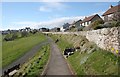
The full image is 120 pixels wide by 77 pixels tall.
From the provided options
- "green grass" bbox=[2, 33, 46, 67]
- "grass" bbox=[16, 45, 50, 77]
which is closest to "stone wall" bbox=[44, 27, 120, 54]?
"grass" bbox=[16, 45, 50, 77]

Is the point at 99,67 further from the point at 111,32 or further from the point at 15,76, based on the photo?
the point at 15,76

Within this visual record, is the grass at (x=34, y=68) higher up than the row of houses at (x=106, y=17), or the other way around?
the row of houses at (x=106, y=17)

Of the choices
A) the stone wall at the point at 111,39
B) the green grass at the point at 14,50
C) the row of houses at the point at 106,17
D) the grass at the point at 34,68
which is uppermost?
the row of houses at the point at 106,17

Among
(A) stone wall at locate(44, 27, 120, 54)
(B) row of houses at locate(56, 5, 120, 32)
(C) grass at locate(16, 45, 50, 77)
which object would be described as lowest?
(C) grass at locate(16, 45, 50, 77)

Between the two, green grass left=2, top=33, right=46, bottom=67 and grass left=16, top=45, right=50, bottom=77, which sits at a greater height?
grass left=16, top=45, right=50, bottom=77

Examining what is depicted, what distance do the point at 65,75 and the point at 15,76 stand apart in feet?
34.2

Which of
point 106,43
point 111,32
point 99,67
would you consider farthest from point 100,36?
point 99,67

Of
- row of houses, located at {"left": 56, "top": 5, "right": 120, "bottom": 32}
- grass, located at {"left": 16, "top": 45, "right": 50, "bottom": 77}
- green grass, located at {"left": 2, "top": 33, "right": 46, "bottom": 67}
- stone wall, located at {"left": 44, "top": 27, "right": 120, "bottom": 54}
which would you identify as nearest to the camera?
stone wall, located at {"left": 44, "top": 27, "right": 120, "bottom": 54}

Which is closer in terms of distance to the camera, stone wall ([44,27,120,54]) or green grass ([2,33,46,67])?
stone wall ([44,27,120,54])

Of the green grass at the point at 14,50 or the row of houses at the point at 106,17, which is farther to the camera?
the green grass at the point at 14,50

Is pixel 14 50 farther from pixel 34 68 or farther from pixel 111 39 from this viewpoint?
pixel 111 39

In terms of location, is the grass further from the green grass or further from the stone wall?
the green grass

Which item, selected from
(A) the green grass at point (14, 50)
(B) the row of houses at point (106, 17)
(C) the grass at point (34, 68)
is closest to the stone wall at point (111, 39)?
(C) the grass at point (34, 68)

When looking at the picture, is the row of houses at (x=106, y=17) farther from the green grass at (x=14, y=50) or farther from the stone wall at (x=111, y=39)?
the green grass at (x=14, y=50)
